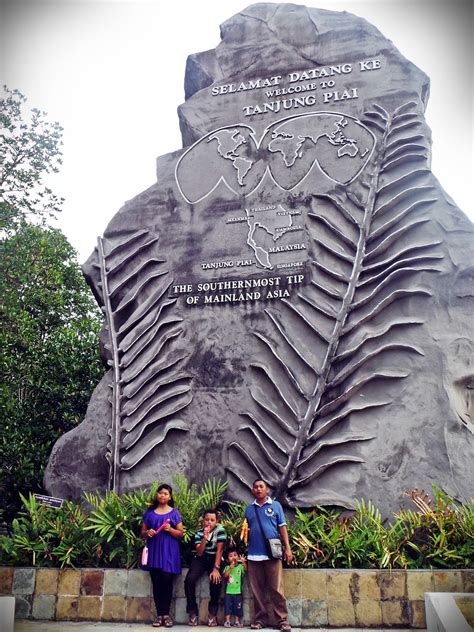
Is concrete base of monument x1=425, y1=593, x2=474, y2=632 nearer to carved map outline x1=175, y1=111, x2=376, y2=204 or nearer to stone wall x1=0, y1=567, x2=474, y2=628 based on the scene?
stone wall x1=0, y1=567, x2=474, y2=628

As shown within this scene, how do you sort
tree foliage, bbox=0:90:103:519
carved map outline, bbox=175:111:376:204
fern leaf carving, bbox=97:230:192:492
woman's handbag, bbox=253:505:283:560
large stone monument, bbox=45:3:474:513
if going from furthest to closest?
tree foliage, bbox=0:90:103:519, carved map outline, bbox=175:111:376:204, fern leaf carving, bbox=97:230:192:492, large stone monument, bbox=45:3:474:513, woman's handbag, bbox=253:505:283:560

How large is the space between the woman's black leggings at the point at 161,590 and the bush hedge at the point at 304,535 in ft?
1.32

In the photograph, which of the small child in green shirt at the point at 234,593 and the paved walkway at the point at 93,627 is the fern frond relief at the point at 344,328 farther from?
the paved walkway at the point at 93,627

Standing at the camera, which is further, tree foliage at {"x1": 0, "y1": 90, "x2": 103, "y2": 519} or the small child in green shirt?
tree foliage at {"x1": 0, "y1": 90, "x2": 103, "y2": 519}

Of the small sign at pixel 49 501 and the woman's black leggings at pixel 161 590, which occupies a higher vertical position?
the small sign at pixel 49 501

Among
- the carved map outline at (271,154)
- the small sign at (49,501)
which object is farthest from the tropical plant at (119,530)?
the carved map outline at (271,154)

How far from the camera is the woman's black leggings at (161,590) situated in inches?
214

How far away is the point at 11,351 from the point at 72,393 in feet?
4.79

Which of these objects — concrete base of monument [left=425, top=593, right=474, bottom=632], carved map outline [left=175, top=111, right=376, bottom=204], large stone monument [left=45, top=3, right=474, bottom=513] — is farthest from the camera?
carved map outline [left=175, top=111, right=376, bottom=204]

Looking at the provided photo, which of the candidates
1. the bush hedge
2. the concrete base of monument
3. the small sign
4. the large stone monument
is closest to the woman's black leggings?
the bush hedge

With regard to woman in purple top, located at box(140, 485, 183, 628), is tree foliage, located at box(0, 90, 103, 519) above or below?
above

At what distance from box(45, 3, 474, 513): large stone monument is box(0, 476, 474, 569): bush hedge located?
16.3 inches

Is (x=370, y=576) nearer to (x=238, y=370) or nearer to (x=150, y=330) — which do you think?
(x=238, y=370)

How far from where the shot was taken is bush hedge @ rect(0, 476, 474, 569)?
18.1ft
